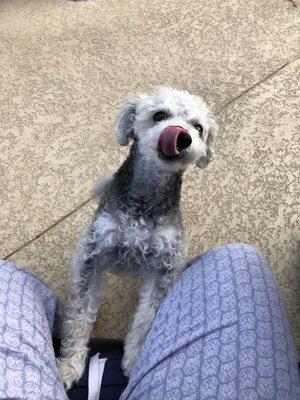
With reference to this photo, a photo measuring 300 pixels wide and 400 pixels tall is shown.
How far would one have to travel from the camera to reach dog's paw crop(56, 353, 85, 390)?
1.39m

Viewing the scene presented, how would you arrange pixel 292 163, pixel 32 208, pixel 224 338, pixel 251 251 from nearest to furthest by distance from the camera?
pixel 224 338 < pixel 251 251 < pixel 32 208 < pixel 292 163

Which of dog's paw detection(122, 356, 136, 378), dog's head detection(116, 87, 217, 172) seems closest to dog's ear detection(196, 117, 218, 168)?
dog's head detection(116, 87, 217, 172)

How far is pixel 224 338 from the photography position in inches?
46.6

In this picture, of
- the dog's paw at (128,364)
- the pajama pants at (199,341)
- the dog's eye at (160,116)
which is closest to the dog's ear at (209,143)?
the dog's eye at (160,116)

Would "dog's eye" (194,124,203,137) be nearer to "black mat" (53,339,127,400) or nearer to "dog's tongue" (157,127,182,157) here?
"dog's tongue" (157,127,182,157)

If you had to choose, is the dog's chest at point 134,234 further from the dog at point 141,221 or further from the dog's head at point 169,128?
the dog's head at point 169,128

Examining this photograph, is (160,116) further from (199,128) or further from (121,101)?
(121,101)

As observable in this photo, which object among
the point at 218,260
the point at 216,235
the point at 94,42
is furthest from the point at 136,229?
the point at 94,42

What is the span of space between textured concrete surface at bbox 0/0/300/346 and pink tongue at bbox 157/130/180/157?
26.3 inches

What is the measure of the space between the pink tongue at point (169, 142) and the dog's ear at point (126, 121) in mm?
205

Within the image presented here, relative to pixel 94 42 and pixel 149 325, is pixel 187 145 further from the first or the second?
pixel 94 42

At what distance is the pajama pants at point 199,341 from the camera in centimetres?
109

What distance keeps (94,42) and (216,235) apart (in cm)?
109

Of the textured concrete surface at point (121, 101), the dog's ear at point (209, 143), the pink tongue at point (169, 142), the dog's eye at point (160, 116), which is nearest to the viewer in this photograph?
the pink tongue at point (169, 142)
